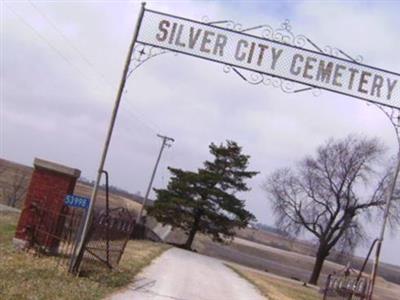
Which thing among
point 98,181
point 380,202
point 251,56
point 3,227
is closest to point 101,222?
point 98,181

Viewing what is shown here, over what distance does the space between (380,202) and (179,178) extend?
13960 millimetres

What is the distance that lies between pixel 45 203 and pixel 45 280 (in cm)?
381

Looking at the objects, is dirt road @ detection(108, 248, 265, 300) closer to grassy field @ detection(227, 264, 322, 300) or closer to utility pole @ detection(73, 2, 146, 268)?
grassy field @ detection(227, 264, 322, 300)

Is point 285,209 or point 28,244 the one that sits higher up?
point 285,209

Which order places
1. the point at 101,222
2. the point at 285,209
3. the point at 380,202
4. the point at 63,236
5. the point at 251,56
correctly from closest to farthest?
the point at 251,56 → the point at 101,222 → the point at 63,236 → the point at 380,202 → the point at 285,209

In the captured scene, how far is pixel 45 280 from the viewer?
12297 mm

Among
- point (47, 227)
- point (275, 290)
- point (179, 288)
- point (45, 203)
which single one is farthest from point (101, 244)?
point (275, 290)

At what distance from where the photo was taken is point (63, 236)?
1686cm

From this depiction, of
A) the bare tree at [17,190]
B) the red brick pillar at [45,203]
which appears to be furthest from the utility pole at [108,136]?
the bare tree at [17,190]

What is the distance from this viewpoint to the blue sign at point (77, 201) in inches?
569

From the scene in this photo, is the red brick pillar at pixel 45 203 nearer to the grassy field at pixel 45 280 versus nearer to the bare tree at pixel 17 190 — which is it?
the grassy field at pixel 45 280

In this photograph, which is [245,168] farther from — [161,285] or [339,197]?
[161,285]

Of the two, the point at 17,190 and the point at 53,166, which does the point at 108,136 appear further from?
the point at 17,190

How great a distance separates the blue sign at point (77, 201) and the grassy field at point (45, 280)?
1.29 m
